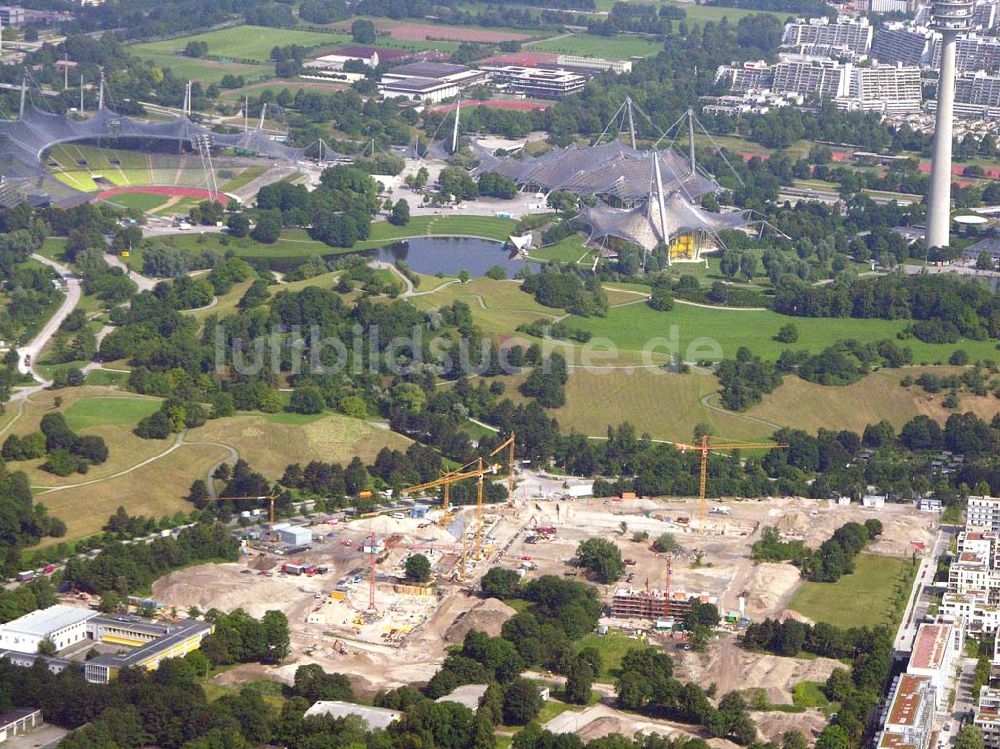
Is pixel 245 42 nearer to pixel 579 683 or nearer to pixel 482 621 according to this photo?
pixel 482 621

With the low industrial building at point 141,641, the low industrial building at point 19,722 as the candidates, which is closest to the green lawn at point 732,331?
the low industrial building at point 141,641

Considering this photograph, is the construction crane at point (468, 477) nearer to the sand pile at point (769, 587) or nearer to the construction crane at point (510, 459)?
the construction crane at point (510, 459)

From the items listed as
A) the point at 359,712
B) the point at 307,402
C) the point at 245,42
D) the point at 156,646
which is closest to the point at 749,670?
the point at 359,712

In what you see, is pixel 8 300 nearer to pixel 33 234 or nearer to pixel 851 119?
pixel 33 234

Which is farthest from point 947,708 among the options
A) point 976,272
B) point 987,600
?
point 976,272

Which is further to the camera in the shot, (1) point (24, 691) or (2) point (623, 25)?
(2) point (623, 25)
